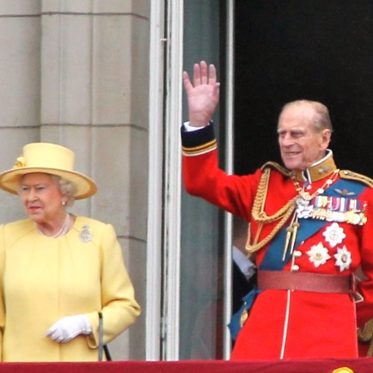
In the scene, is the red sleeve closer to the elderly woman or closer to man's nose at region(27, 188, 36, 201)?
the elderly woman

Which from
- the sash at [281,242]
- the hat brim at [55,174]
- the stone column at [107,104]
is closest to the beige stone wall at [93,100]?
the stone column at [107,104]

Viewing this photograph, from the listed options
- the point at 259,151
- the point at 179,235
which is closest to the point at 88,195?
the point at 179,235

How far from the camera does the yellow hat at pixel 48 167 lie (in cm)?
1095

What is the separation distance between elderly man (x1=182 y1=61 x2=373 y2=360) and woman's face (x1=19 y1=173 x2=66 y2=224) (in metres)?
0.60

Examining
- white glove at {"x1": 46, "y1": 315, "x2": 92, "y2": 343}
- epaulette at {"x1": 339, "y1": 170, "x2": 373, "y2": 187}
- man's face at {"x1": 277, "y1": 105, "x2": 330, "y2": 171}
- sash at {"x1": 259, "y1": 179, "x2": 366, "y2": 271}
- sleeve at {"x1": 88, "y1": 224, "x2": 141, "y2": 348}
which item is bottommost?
white glove at {"x1": 46, "y1": 315, "x2": 92, "y2": 343}

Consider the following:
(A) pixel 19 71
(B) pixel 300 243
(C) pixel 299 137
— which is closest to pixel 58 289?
(B) pixel 300 243

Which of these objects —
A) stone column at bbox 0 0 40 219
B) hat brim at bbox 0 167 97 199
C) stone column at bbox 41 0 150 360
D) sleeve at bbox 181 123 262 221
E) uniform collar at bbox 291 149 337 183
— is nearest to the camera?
sleeve at bbox 181 123 262 221

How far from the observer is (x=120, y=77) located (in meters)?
12.2

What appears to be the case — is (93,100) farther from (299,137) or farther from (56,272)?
(299,137)

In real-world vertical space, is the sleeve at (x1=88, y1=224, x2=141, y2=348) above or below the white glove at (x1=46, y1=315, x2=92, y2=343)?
above

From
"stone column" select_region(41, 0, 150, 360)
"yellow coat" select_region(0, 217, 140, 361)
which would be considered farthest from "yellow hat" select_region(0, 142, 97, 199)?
"stone column" select_region(41, 0, 150, 360)

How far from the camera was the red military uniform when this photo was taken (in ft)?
34.8

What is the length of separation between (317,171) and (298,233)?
11.4 inches

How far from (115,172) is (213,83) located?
5.05ft
